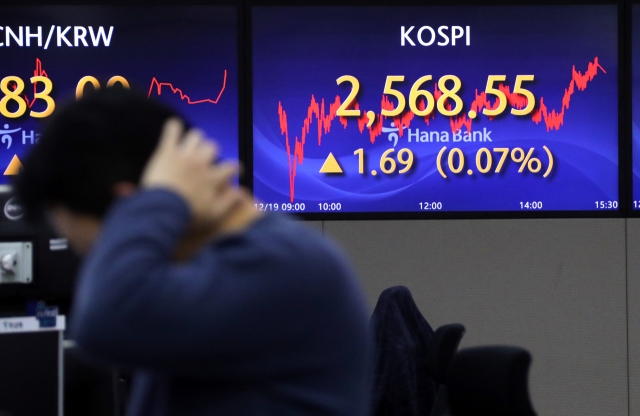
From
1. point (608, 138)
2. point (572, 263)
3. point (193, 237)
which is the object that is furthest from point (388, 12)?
point (193, 237)

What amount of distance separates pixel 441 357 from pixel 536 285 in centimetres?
155

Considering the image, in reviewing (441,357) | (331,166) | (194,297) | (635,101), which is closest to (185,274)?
(194,297)

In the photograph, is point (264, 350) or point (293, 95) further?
point (293, 95)

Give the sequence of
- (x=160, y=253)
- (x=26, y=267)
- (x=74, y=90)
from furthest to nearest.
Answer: (x=74, y=90) → (x=26, y=267) → (x=160, y=253)

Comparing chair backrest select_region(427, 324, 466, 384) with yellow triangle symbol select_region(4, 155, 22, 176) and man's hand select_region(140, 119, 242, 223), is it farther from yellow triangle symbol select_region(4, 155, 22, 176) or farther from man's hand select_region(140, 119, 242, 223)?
yellow triangle symbol select_region(4, 155, 22, 176)

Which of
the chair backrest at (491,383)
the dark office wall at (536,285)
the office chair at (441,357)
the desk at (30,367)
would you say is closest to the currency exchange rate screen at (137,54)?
the dark office wall at (536,285)

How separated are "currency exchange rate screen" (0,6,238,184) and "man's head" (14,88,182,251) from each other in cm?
304

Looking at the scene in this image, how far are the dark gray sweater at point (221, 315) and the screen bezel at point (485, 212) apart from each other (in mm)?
3052

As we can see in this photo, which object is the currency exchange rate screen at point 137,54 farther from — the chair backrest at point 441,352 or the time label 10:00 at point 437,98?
the chair backrest at point 441,352

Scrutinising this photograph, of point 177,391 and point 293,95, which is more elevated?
point 293,95

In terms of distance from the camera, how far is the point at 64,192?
604 millimetres

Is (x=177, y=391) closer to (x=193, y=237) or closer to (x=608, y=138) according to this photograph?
(x=193, y=237)

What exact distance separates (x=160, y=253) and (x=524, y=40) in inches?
134

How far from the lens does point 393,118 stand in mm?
3697
